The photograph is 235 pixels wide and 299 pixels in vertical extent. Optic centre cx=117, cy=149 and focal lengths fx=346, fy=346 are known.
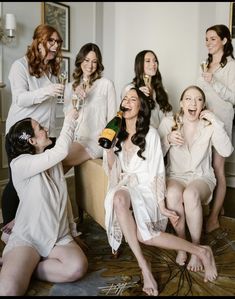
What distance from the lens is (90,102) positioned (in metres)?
2.55

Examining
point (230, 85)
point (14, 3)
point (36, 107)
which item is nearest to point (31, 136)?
point (36, 107)

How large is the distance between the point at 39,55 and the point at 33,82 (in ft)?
0.61

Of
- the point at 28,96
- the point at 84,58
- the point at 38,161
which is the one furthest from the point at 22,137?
the point at 84,58

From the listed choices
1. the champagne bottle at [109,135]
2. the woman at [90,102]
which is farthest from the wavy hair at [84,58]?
the champagne bottle at [109,135]

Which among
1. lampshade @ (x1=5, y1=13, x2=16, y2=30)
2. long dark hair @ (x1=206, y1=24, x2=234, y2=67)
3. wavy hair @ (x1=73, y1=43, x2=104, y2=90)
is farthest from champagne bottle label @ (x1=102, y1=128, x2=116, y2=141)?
lampshade @ (x1=5, y1=13, x2=16, y2=30)

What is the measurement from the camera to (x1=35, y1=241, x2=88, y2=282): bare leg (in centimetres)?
188

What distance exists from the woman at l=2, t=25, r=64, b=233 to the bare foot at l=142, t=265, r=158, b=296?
978 mm

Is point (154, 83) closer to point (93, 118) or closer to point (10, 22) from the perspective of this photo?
point (93, 118)

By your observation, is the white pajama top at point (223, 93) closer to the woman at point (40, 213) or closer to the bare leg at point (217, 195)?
the bare leg at point (217, 195)

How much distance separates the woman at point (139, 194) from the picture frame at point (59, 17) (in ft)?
7.81

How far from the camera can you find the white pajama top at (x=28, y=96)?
2.26 meters

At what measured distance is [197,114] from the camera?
2453 mm

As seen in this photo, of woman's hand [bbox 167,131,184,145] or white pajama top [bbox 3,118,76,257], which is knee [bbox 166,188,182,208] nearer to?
woman's hand [bbox 167,131,184,145]

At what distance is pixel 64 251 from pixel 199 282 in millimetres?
780
